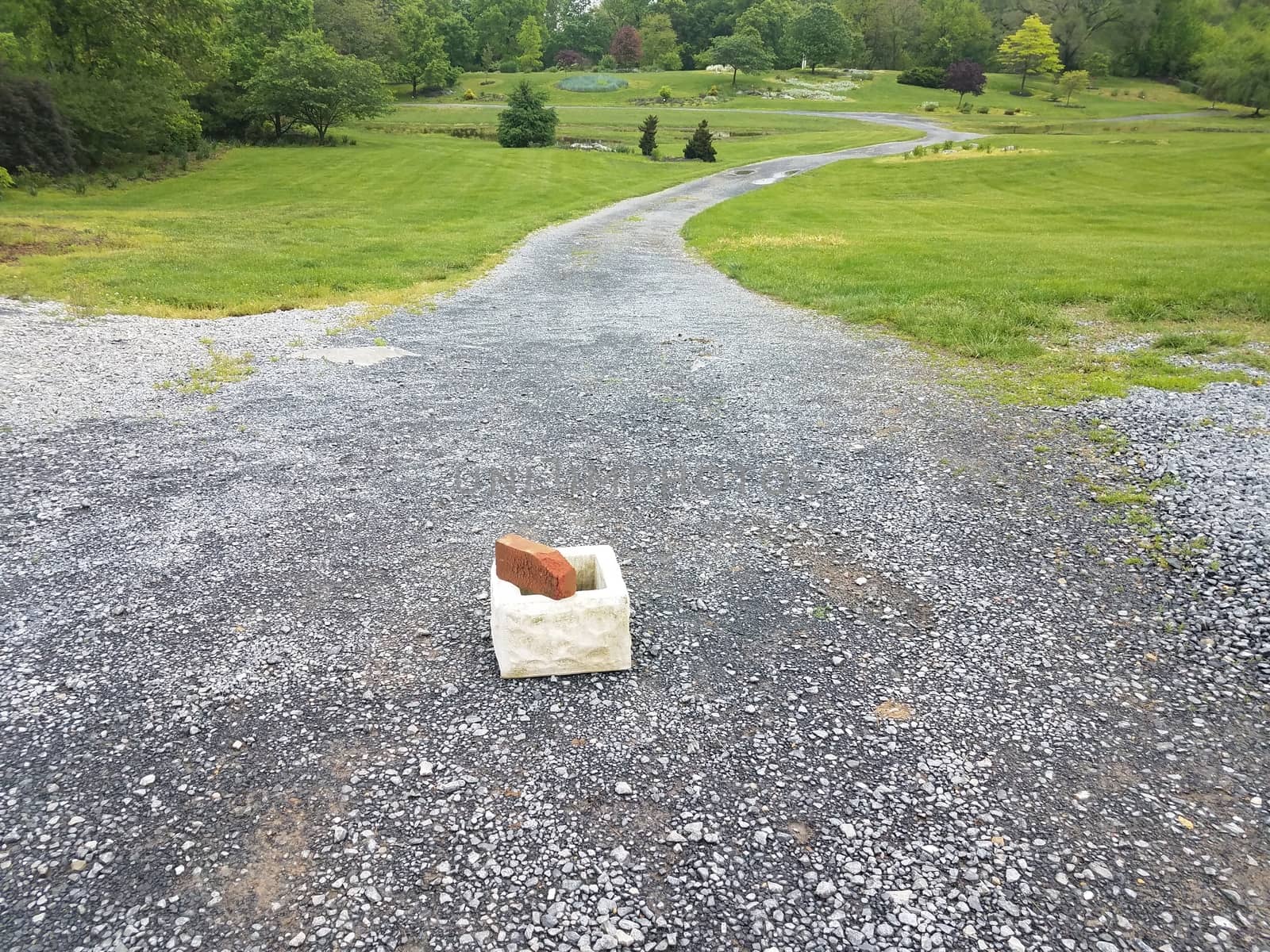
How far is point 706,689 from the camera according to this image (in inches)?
170

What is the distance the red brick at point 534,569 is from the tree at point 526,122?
4708cm

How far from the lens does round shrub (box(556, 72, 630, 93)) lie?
8081 cm

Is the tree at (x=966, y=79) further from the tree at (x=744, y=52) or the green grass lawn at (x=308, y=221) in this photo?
the green grass lawn at (x=308, y=221)

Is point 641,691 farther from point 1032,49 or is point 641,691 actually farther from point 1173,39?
point 1173,39

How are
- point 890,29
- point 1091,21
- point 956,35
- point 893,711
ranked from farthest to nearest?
point 890,29
point 956,35
point 1091,21
point 893,711

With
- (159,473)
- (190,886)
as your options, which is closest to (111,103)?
(159,473)

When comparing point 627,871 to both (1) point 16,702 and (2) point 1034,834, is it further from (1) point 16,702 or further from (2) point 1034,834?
(1) point 16,702

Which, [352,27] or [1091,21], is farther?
[1091,21]

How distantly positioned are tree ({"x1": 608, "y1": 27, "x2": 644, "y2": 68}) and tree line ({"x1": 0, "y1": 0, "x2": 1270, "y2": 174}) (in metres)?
0.19

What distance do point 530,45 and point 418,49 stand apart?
96.3 ft

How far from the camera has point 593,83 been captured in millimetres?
82188

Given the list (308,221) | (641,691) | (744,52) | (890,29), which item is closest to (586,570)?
(641,691)

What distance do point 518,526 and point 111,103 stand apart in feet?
124

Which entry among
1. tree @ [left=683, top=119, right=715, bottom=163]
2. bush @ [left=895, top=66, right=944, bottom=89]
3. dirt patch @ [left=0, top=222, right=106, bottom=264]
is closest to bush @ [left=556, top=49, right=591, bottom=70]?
bush @ [left=895, top=66, right=944, bottom=89]
